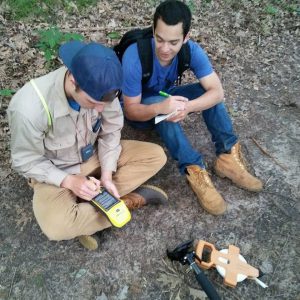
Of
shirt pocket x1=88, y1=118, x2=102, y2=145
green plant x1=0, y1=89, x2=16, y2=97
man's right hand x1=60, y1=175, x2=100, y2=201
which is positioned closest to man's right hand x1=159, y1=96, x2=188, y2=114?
shirt pocket x1=88, y1=118, x2=102, y2=145

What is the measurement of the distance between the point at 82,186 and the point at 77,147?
39 cm

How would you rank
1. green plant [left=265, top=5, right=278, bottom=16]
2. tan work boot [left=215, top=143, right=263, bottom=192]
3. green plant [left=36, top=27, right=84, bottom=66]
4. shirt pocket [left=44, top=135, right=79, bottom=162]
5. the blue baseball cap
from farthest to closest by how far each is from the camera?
green plant [left=265, top=5, right=278, bottom=16] → green plant [left=36, top=27, right=84, bottom=66] → tan work boot [left=215, top=143, right=263, bottom=192] → shirt pocket [left=44, top=135, right=79, bottom=162] → the blue baseball cap

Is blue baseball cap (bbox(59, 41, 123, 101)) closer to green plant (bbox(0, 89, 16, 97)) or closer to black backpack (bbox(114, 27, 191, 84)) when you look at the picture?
black backpack (bbox(114, 27, 191, 84))

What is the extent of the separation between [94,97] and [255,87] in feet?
11.6

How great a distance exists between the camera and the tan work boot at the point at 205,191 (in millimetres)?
3826

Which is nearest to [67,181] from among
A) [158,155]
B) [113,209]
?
[113,209]

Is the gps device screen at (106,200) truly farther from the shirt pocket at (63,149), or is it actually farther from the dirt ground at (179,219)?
the dirt ground at (179,219)

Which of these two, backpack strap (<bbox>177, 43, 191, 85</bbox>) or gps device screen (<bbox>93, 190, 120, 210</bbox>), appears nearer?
gps device screen (<bbox>93, 190, 120, 210</bbox>)

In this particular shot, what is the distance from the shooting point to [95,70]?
245 centimetres

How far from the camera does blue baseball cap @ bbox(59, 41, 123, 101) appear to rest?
245cm

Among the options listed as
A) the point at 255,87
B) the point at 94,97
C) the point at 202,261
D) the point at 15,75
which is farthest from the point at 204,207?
the point at 15,75

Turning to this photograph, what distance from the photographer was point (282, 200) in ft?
13.2

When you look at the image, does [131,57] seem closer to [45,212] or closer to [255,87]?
[45,212]

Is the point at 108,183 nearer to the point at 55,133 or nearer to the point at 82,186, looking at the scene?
the point at 82,186
